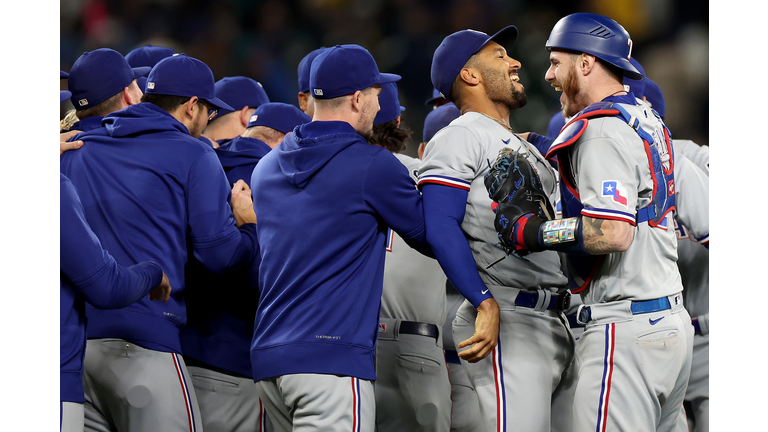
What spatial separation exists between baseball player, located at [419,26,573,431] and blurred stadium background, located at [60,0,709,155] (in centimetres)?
297

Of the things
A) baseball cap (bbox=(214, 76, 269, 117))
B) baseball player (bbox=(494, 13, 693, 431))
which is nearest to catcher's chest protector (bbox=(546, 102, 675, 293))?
baseball player (bbox=(494, 13, 693, 431))

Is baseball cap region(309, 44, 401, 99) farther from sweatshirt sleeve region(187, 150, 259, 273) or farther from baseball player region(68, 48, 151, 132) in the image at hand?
baseball player region(68, 48, 151, 132)

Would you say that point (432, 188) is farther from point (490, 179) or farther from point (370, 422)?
point (370, 422)

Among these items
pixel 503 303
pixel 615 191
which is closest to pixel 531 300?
pixel 503 303

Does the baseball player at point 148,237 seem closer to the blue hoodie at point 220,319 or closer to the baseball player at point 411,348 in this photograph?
the blue hoodie at point 220,319

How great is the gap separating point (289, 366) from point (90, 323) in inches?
28.5

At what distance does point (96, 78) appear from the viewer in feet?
8.69

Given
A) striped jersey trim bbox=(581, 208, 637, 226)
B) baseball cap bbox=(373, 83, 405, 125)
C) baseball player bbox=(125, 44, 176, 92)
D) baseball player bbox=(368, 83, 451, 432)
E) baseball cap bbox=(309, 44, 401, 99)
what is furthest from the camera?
baseball player bbox=(125, 44, 176, 92)

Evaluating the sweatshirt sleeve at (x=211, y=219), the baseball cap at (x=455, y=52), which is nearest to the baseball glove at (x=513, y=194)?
the baseball cap at (x=455, y=52)

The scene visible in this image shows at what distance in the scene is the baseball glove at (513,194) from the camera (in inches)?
74.0

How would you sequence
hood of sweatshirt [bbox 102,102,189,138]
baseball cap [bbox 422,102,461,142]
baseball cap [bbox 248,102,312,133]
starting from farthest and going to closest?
baseball cap [bbox 422,102,461,142], baseball cap [bbox 248,102,312,133], hood of sweatshirt [bbox 102,102,189,138]

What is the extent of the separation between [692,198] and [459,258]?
150 centimetres

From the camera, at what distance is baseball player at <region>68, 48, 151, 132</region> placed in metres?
2.64

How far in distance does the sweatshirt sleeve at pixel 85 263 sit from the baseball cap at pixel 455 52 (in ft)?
4.17
